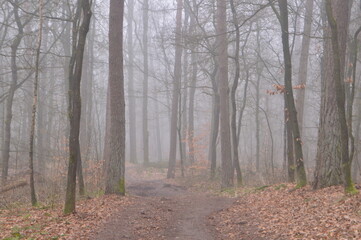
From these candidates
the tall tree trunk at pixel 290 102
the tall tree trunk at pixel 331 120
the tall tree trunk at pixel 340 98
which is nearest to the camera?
the tall tree trunk at pixel 340 98

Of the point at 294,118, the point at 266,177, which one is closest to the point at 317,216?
the point at 294,118

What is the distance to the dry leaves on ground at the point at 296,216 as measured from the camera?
6.45m

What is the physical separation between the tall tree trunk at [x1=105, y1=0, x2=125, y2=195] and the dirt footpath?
1.02m

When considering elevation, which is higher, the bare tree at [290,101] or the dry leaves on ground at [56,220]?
the bare tree at [290,101]

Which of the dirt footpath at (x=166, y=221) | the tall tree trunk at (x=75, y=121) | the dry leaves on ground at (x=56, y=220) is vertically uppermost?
the tall tree trunk at (x=75, y=121)

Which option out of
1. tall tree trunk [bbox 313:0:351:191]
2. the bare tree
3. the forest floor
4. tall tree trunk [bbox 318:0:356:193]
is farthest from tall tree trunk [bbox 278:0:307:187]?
tall tree trunk [bbox 318:0:356:193]

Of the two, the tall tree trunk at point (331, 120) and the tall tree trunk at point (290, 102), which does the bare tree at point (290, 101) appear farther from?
the tall tree trunk at point (331, 120)

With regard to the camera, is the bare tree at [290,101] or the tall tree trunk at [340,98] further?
the bare tree at [290,101]

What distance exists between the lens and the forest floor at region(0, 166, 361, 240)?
697 cm

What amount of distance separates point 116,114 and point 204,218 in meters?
4.57

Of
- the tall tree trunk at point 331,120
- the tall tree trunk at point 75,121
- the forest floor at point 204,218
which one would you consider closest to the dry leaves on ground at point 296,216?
the forest floor at point 204,218

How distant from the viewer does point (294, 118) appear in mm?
11070

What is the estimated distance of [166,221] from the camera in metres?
9.25

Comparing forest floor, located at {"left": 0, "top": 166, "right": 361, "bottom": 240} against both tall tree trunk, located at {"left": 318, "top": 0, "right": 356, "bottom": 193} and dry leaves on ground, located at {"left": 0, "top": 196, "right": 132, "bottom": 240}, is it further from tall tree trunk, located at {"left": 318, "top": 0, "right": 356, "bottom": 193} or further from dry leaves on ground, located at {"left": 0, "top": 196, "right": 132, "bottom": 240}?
tall tree trunk, located at {"left": 318, "top": 0, "right": 356, "bottom": 193}
